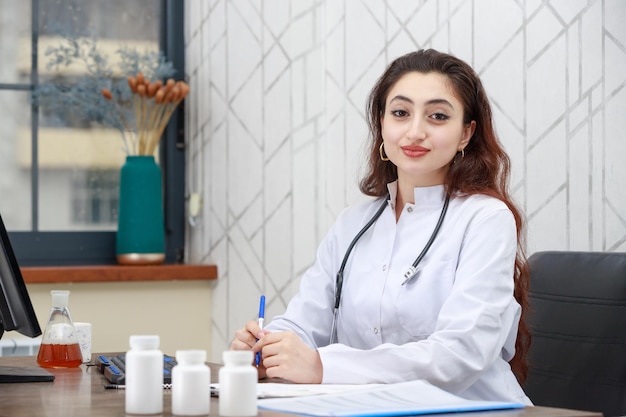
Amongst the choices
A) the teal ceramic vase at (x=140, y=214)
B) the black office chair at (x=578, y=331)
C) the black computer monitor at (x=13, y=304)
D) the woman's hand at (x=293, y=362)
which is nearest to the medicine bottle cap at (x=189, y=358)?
the woman's hand at (x=293, y=362)

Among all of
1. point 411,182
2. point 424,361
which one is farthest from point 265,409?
point 411,182

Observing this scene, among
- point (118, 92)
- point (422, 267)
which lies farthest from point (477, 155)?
point (118, 92)

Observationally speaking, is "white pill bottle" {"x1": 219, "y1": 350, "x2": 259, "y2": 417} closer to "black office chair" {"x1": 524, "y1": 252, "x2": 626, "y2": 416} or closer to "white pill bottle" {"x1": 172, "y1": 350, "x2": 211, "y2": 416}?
"white pill bottle" {"x1": 172, "y1": 350, "x2": 211, "y2": 416}

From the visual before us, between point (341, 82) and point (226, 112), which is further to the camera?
point (226, 112)

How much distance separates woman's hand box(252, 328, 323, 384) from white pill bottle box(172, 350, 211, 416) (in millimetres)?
426

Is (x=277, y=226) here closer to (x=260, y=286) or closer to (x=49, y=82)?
(x=260, y=286)

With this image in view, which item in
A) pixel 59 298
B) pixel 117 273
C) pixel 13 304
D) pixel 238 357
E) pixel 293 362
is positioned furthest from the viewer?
pixel 117 273

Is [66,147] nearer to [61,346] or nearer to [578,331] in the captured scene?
[61,346]

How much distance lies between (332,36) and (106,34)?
3.56 ft

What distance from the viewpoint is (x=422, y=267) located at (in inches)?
76.9

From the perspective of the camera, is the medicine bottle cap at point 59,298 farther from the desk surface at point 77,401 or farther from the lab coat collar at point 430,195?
the lab coat collar at point 430,195

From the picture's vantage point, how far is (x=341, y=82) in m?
3.05

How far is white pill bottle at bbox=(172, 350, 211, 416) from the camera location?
1262 mm

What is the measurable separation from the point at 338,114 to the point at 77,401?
1696mm
